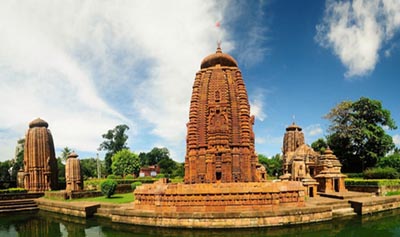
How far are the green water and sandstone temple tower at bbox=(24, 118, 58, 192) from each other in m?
11.3

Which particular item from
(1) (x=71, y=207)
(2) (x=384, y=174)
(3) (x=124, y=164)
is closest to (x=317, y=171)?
(2) (x=384, y=174)

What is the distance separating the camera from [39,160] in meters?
28.9

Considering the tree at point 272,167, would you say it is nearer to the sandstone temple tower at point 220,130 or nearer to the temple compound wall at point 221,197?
the sandstone temple tower at point 220,130

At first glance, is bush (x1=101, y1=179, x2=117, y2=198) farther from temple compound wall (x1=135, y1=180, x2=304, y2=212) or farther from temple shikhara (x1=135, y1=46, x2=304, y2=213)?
temple compound wall (x1=135, y1=180, x2=304, y2=212)

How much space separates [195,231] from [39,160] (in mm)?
22331

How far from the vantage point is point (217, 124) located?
54.5 ft

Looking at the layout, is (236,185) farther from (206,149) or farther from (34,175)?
(34,175)

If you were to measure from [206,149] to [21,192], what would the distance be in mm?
18869

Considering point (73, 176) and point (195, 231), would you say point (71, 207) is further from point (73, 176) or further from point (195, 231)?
point (195, 231)

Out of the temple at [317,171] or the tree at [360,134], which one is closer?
the temple at [317,171]

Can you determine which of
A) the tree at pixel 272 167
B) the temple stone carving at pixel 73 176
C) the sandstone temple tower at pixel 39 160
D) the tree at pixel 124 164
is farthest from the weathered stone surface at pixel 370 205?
the tree at pixel 272 167

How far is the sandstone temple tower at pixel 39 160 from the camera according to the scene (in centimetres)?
2844

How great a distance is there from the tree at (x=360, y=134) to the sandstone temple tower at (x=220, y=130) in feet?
71.0

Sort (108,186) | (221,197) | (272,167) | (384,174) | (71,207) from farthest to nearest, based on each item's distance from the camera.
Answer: (272,167) → (384,174) → (108,186) → (71,207) → (221,197)
